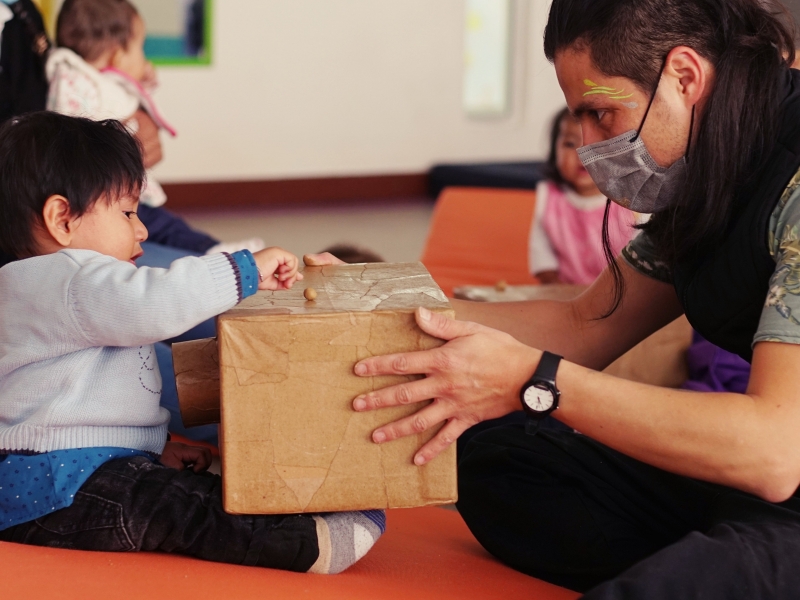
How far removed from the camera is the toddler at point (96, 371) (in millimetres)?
1327

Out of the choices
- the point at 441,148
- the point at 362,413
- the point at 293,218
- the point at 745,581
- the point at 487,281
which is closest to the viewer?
the point at 745,581

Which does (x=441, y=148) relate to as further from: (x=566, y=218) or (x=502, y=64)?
(x=566, y=218)

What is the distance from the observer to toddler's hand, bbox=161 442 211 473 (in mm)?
1595

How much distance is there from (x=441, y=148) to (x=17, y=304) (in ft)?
21.5

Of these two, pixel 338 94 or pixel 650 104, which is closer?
pixel 650 104

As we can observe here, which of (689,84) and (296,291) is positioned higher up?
(689,84)

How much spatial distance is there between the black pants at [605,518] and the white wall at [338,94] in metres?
5.24

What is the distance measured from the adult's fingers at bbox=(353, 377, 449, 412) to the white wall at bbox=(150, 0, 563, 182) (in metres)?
5.54

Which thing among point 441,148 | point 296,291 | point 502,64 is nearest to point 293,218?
point 441,148

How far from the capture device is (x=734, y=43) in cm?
140

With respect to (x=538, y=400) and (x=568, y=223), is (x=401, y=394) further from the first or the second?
(x=568, y=223)

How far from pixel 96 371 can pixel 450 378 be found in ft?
1.70

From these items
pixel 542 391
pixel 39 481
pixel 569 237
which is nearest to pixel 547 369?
pixel 542 391

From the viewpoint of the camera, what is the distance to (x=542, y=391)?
1298mm
